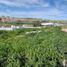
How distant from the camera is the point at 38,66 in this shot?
2494 centimetres

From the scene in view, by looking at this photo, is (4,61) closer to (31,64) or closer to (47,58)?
(31,64)

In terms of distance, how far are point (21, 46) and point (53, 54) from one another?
4.12 m

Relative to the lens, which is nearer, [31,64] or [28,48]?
[31,64]

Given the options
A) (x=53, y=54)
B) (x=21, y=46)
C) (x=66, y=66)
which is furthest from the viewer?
(x=66, y=66)

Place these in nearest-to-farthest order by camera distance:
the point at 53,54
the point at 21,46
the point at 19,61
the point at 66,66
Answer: the point at 19,61, the point at 53,54, the point at 21,46, the point at 66,66

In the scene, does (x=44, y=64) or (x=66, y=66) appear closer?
(x=44, y=64)

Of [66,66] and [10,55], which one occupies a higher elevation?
[10,55]

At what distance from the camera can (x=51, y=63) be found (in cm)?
2566

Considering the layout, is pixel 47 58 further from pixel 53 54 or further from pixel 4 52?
pixel 4 52

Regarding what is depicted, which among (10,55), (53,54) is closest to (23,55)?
(10,55)

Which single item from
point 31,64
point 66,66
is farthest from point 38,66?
point 66,66

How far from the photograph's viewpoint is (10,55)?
25.4 meters

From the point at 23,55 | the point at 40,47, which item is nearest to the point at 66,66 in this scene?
the point at 40,47

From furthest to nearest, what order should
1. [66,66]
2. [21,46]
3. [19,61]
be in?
[66,66], [21,46], [19,61]
